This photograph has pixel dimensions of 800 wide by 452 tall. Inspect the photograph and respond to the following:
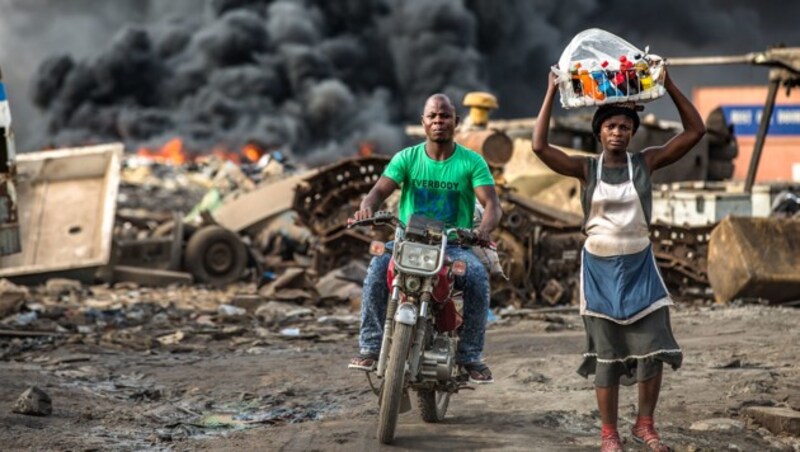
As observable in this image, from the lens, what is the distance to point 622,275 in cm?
564

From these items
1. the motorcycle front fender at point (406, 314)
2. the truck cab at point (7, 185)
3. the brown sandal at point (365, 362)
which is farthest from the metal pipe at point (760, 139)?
the motorcycle front fender at point (406, 314)

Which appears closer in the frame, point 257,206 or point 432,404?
point 432,404

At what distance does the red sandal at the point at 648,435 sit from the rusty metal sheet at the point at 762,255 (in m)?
7.83

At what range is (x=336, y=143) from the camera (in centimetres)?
5744

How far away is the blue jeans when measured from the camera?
6477 mm

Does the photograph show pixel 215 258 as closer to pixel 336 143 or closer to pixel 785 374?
pixel 785 374

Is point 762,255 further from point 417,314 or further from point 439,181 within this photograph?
point 417,314

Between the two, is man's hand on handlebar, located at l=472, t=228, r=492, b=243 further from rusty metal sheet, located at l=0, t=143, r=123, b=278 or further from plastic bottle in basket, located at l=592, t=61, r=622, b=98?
rusty metal sheet, located at l=0, t=143, r=123, b=278

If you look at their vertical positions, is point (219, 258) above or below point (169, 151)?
below

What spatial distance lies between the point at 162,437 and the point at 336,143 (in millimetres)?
51079

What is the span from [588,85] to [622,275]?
919mm

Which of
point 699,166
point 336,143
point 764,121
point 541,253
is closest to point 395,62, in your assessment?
point 336,143

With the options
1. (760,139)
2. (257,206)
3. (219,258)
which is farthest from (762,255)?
(257,206)

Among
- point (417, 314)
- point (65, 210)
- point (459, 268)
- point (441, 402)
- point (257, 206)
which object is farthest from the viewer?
point (257, 206)
